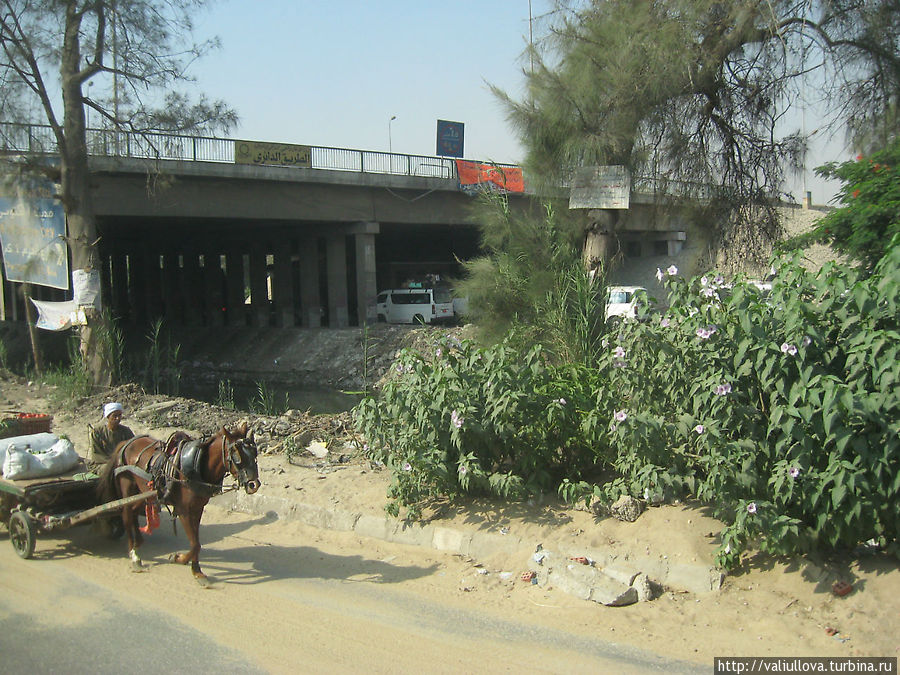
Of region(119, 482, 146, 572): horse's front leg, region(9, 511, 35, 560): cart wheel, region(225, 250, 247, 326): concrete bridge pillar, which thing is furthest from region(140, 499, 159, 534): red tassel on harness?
region(225, 250, 247, 326): concrete bridge pillar

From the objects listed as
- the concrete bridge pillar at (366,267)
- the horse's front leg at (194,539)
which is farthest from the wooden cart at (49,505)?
the concrete bridge pillar at (366,267)

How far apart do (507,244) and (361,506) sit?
15.8 ft

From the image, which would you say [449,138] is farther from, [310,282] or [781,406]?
[781,406]

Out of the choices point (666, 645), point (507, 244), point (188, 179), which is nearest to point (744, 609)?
point (666, 645)

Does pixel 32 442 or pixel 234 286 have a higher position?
pixel 234 286

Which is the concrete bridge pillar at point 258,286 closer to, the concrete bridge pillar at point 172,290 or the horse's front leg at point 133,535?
the concrete bridge pillar at point 172,290

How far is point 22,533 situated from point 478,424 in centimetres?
468

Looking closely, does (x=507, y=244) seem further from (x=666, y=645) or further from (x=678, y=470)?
(x=666, y=645)

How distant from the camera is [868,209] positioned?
35.0 feet

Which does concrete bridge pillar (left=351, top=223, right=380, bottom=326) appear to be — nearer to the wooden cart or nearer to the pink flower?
the wooden cart

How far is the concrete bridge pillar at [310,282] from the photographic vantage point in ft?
125

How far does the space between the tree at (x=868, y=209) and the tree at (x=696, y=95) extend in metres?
0.50

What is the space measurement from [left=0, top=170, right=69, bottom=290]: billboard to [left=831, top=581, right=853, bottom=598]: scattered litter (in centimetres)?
1690

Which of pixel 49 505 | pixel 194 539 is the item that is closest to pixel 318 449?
pixel 49 505
